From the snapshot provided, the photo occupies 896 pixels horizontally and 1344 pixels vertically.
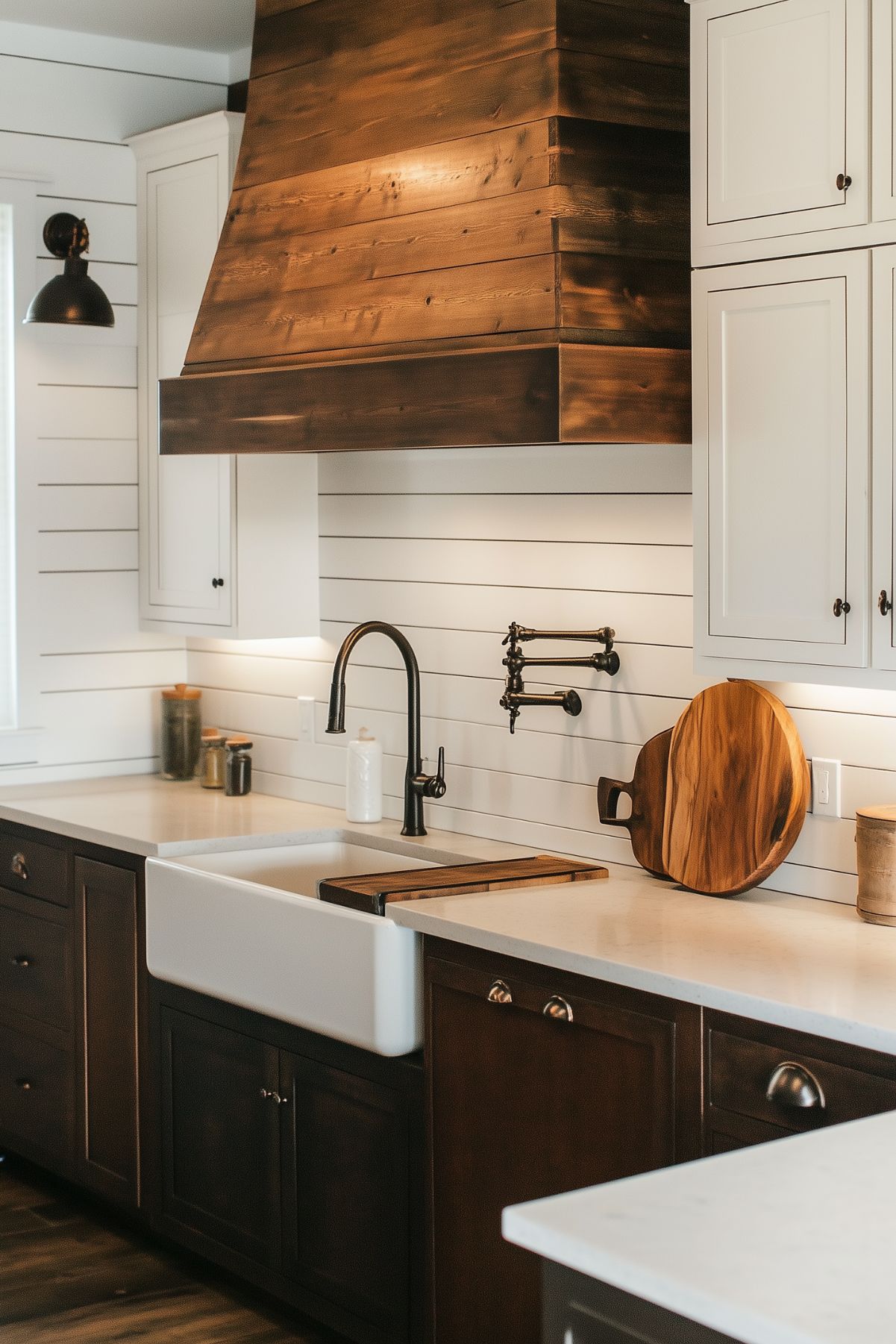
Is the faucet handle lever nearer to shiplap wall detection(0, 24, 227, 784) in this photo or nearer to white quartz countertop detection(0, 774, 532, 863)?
white quartz countertop detection(0, 774, 532, 863)

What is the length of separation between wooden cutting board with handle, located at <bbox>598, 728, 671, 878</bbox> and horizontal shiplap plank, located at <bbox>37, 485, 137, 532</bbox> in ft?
6.20

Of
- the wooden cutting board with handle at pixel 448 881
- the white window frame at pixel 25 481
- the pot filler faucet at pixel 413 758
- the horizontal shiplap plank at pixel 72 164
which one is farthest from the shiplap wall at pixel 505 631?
the horizontal shiplap plank at pixel 72 164

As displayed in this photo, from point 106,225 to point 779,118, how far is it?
7.77ft

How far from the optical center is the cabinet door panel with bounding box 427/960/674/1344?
8.32 feet

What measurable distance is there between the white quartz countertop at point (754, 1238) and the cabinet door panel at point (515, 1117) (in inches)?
33.2

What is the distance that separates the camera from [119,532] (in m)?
4.59

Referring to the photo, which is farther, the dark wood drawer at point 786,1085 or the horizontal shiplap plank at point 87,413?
the horizontal shiplap plank at point 87,413

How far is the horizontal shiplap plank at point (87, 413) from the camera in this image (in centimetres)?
445

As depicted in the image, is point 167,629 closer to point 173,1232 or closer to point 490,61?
point 173,1232

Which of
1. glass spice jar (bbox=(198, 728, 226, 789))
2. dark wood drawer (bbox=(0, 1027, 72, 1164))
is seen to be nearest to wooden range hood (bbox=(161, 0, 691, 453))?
glass spice jar (bbox=(198, 728, 226, 789))

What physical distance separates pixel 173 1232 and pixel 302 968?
2.96 ft

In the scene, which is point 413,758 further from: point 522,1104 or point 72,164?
point 72,164

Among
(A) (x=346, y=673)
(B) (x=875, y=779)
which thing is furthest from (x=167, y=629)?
(B) (x=875, y=779)

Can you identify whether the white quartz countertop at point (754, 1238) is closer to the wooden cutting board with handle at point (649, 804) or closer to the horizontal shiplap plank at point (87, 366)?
the wooden cutting board with handle at point (649, 804)
